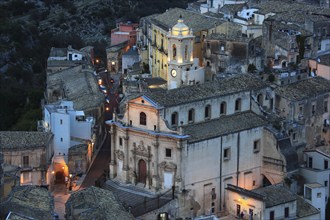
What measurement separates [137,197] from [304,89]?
50.9ft

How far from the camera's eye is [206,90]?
215 ft

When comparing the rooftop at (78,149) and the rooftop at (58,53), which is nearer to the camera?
the rooftop at (78,149)

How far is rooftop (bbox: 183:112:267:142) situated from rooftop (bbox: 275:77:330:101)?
13.8 ft

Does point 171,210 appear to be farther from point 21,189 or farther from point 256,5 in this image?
point 256,5

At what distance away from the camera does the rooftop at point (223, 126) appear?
207 ft

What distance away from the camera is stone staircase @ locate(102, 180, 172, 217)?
61.6 meters

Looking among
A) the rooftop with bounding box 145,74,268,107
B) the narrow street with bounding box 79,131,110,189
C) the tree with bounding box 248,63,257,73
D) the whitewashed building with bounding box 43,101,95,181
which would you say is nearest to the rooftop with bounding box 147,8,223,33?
the tree with bounding box 248,63,257,73

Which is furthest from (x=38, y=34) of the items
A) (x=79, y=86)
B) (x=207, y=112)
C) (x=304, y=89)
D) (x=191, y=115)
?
(x=191, y=115)

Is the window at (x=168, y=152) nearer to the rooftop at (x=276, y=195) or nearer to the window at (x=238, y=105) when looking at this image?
the rooftop at (x=276, y=195)

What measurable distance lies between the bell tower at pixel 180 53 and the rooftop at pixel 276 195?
14.5 metres

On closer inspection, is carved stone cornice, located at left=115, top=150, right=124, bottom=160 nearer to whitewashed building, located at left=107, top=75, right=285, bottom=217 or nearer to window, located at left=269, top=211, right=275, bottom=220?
whitewashed building, located at left=107, top=75, right=285, bottom=217

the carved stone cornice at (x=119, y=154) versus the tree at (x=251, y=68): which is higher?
the tree at (x=251, y=68)

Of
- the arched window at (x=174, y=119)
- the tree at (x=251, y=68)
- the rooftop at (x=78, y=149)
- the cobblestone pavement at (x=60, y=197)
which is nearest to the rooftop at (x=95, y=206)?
the cobblestone pavement at (x=60, y=197)

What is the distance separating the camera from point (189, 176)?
206ft
